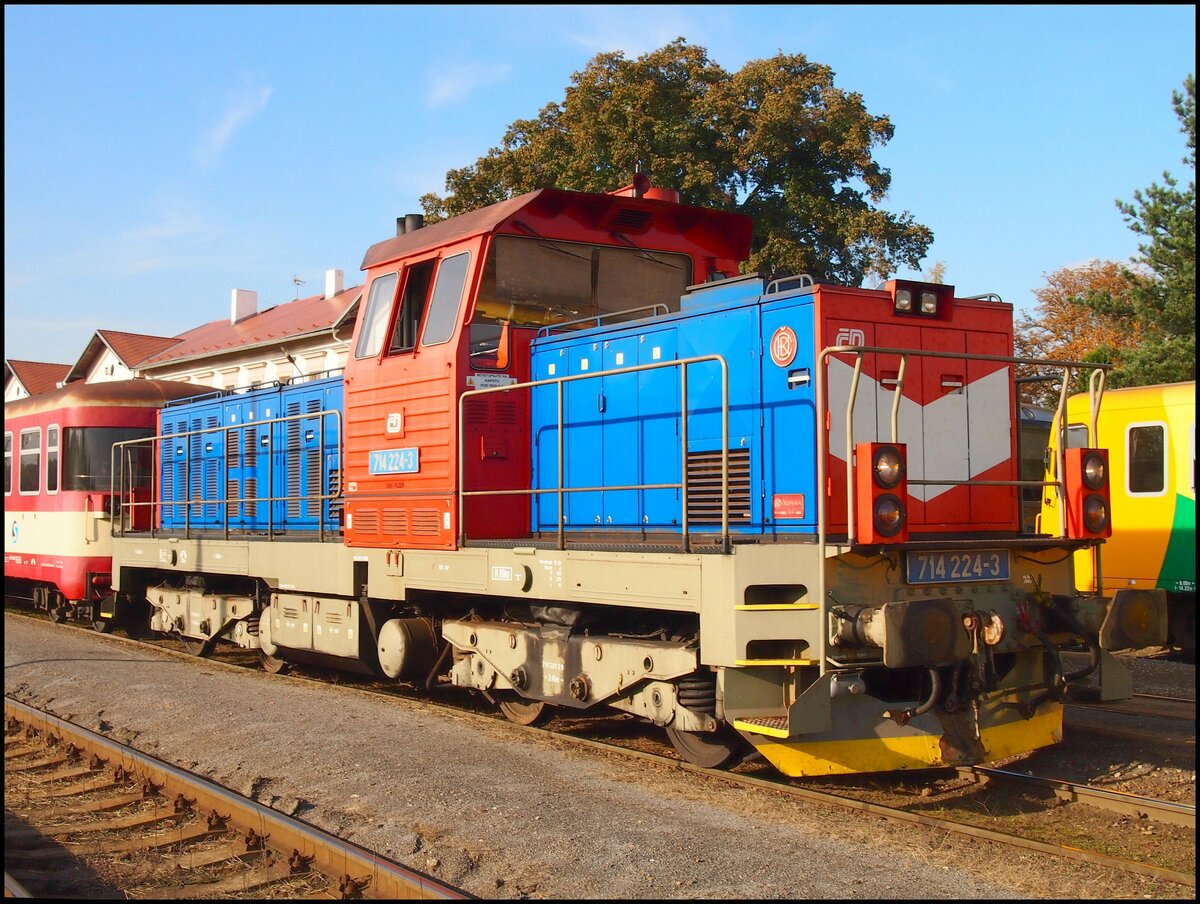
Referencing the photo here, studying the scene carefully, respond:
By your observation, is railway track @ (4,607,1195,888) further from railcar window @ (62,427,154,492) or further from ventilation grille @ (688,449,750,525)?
railcar window @ (62,427,154,492)

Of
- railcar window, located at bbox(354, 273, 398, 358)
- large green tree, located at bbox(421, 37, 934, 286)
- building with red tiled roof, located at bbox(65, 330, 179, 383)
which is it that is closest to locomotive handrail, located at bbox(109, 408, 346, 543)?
railcar window, located at bbox(354, 273, 398, 358)

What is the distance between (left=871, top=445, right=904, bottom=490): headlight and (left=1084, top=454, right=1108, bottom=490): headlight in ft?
5.45

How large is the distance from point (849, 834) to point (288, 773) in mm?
3318

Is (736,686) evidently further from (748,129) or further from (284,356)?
(284,356)

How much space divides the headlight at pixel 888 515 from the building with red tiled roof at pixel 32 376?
52878 millimetres

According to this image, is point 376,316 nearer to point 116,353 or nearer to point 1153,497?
point 1153,497

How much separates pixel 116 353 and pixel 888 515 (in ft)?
148

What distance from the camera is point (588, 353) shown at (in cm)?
757

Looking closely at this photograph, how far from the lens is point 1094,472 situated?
21.8ft

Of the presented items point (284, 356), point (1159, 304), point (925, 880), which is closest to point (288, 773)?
point (925, 880)

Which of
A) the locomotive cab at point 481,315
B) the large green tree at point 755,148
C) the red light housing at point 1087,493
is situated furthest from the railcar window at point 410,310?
the large green tree at point 755,148

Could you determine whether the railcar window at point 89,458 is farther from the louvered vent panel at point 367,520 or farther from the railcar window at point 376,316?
the railcar window at point 376,316

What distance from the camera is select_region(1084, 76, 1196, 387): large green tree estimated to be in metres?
15.7

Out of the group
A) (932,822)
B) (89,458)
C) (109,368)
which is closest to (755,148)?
(89,458)
